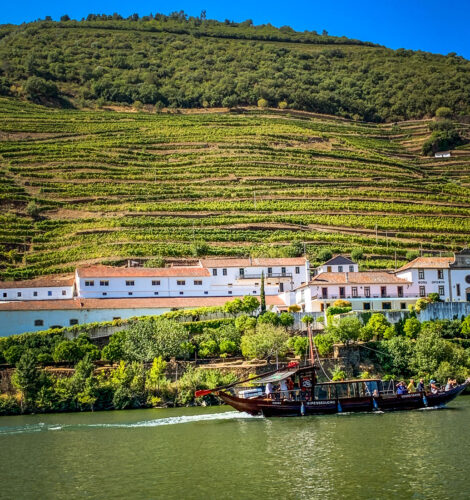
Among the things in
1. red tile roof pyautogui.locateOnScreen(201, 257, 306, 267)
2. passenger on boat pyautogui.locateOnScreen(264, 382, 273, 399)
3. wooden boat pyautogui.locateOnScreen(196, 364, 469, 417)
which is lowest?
wooden boat pyautogui.locateOnScreen(196, 364, 469, 417)

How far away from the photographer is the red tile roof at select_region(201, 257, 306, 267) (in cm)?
8362

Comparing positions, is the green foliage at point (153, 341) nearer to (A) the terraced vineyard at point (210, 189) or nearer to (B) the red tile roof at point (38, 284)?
(B) the red tile roof at point (38, 284)

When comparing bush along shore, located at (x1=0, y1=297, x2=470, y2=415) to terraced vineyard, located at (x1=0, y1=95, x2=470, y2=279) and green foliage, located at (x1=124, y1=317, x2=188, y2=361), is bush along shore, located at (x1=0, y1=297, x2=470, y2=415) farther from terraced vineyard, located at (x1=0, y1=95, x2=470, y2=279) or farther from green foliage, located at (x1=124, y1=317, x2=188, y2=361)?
terraced vineyard, located at (x1=0, y1=95, x2=470, y2=279)

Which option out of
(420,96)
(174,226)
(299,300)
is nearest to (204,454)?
(299,300)

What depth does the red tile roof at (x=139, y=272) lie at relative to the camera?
78.9m

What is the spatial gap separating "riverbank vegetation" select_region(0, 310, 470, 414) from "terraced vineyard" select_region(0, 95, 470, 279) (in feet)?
88.0

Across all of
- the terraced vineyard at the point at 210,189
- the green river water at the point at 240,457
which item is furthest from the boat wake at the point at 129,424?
the terraced vineyard at the point at 210,189

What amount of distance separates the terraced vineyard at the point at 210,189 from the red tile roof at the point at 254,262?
6977 millimetres

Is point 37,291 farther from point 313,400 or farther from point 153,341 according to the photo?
point 313,400

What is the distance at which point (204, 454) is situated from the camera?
36375 mm

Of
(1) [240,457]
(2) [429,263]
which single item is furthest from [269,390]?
(2) [429,263]

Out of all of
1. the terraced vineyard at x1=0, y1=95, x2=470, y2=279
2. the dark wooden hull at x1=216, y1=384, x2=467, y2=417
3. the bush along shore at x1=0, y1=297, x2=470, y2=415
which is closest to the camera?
the dark wooden hull at x1=216, y1=384, x2=467, y2=417

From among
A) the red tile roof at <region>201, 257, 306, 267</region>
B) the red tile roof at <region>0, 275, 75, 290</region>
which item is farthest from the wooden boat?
the red tile roof at <region>0, 275, 75, 290</region>

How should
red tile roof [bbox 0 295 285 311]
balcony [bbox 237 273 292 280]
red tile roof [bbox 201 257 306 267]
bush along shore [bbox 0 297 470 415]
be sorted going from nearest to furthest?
bush along shore [bbox 0 297 470 415], red tile roof [bbox 0 295 285 311], balcony [bbox 237 273 292 280], red tile roof [bbox 201 257 306 267]
